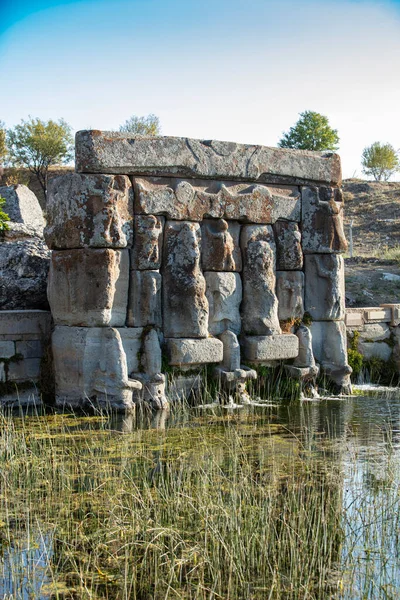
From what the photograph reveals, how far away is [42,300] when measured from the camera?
9852mm

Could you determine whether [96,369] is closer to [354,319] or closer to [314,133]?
[354,319]

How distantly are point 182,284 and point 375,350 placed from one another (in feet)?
11.9

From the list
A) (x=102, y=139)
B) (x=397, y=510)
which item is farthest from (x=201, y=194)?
(x=397, y=510)

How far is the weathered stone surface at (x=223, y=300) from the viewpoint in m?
9.48

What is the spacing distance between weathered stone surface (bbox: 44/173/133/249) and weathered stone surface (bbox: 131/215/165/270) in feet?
0.63

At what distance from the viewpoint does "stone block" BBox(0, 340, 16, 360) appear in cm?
895

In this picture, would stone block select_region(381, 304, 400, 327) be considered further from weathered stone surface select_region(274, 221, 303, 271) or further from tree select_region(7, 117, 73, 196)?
tree select_region(7, 117, 73, 196)

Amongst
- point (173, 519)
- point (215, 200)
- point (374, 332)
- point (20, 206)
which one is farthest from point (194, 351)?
point (20, 206)

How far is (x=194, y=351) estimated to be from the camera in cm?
919

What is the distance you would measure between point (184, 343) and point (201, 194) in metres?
1.81

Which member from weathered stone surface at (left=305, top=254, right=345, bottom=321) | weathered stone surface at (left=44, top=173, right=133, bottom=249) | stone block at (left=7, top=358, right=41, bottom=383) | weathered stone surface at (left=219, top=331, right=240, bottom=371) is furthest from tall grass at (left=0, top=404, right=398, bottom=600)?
weathered stone surface at (left=305, top=254, right=345, bottom=321)

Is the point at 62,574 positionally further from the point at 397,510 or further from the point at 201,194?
the point at 201,194

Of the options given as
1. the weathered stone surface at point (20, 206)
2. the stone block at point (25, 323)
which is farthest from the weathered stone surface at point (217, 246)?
the weathered stone surface at point (20, 206)

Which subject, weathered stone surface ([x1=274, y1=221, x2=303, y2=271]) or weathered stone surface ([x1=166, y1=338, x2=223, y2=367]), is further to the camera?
weathered stone surface ([x1=274, y1=221, x2=303, y2=271])
